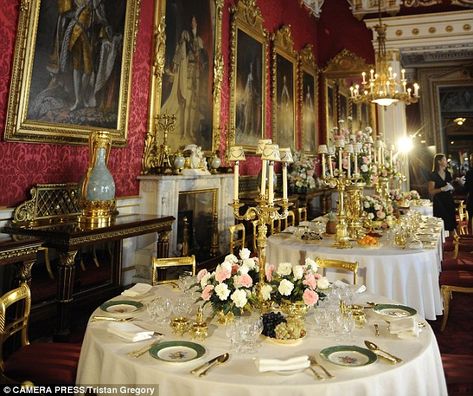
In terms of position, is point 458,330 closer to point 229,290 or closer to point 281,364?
point 229,290

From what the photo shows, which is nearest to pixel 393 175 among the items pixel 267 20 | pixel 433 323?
pixel 433 323

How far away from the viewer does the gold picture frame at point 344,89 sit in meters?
10.0

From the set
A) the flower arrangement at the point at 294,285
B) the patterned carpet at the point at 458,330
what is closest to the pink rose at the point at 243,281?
the flower arrangement at the point at 294,285

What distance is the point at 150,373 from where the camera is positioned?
1.46 meters

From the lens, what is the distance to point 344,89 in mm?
10945

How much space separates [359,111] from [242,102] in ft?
15.1

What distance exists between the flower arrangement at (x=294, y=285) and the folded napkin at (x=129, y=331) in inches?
23.6

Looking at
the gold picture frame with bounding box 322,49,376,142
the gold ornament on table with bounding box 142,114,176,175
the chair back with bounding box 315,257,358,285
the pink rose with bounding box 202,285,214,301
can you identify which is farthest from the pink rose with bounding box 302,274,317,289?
the gold picture frame with bounding box 322,49,376,142

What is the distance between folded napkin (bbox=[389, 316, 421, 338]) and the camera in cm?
173

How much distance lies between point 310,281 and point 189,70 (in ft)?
Answer: 14.3

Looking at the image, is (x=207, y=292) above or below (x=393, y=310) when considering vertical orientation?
above

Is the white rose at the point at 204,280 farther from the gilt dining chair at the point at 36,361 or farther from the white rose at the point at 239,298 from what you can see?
the gilt dining chair at the point at 36,361

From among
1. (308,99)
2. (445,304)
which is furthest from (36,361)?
(308,99)

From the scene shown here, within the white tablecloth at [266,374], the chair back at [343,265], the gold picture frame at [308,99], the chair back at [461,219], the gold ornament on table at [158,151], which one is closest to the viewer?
the white tablecloth at [266,374]
